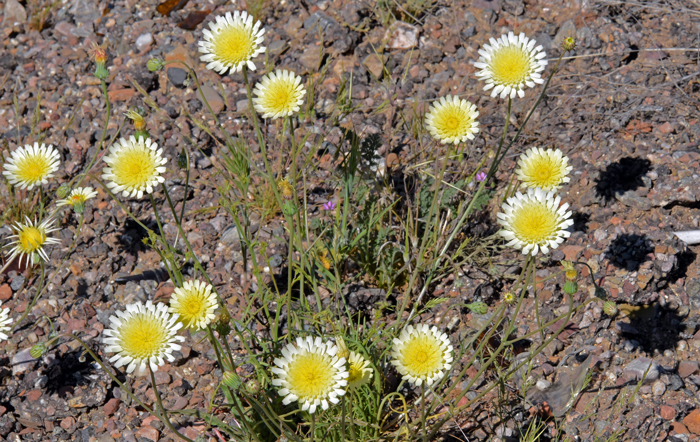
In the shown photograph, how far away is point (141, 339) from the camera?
1890 millimetres

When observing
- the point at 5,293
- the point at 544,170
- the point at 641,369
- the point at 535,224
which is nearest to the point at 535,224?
the point at 535,224

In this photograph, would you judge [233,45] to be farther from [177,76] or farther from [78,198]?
[177,76]

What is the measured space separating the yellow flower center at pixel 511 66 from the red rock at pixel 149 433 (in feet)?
6.36

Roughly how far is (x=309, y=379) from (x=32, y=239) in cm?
152

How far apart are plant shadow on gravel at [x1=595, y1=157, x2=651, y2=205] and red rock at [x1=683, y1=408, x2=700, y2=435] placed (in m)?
1.01

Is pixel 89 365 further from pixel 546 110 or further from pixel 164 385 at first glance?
pixel 546 110

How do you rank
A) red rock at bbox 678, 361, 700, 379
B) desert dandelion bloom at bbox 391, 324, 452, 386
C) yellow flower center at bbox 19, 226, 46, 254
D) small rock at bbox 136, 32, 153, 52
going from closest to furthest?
desert dandelion bloom at bbox 391, 324, 452, 386 → red rock at bbox 678, 361, 700, 379 → yellow flower center at bbox 19, 226, 46, 254 → small rock at bbox 136, 32, 153, 52

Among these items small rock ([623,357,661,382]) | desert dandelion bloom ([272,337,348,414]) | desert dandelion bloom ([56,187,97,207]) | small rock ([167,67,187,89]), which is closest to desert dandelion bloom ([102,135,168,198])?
desert dandelion bloom ([56,187,97,207])

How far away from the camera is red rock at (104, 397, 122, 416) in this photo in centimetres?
253

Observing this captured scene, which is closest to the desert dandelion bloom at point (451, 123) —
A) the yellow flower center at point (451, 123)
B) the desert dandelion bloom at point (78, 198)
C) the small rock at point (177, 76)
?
the yellow flower center at point (451, 123)

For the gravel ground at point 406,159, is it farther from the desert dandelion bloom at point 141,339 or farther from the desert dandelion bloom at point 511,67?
the desert dandelion bloom at point 511,67

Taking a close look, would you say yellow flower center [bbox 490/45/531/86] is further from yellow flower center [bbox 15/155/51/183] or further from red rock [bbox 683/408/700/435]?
yellow flower center [bbox 15/155/51/183]

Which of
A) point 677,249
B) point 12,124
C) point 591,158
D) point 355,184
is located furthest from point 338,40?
point 677,249

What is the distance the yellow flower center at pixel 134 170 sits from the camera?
2113 mm
